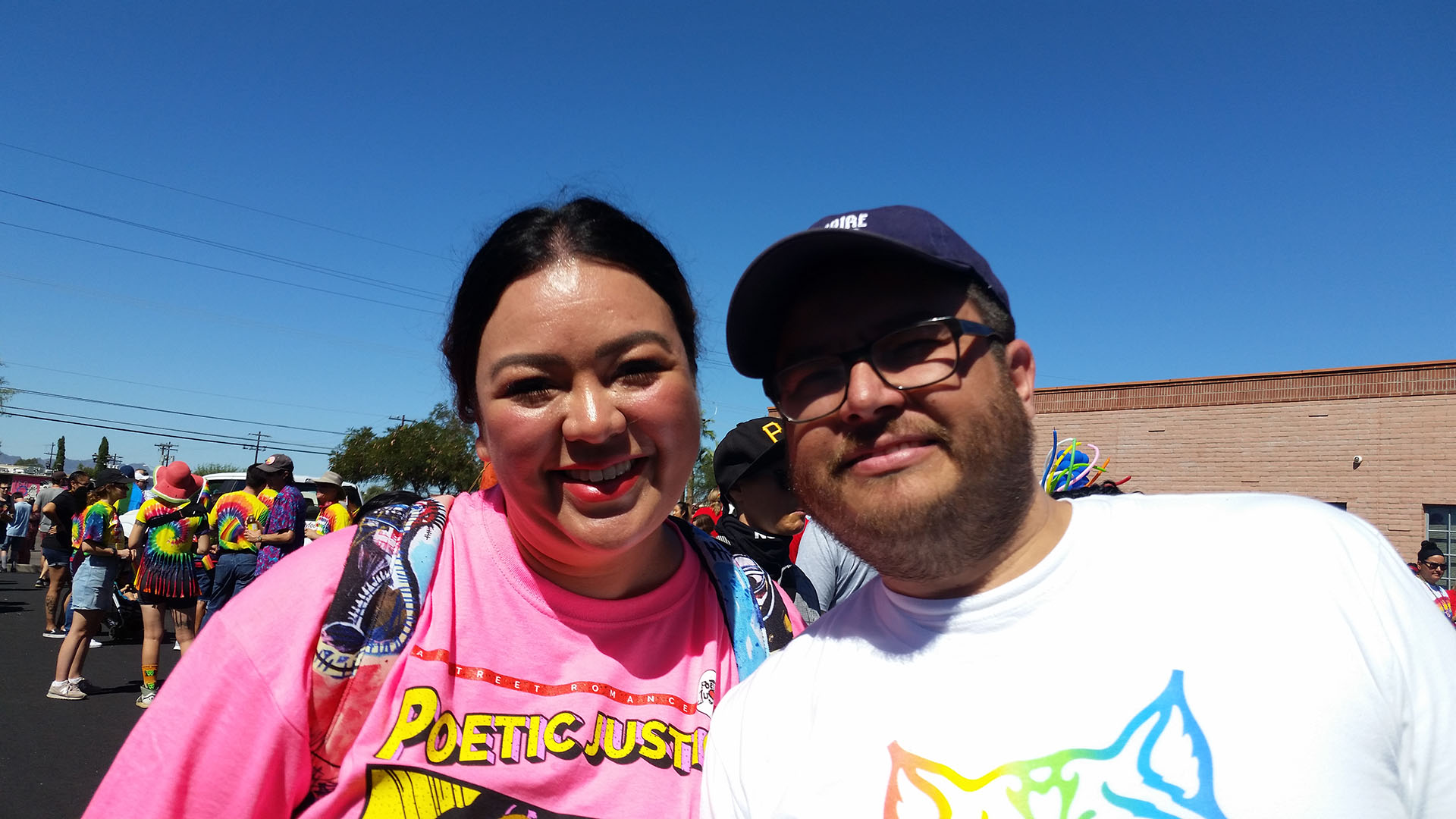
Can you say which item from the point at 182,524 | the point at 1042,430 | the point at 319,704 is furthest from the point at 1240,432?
the point at 319,704

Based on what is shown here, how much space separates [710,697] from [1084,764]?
2.48 ft

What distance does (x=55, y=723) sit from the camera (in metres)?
6.16

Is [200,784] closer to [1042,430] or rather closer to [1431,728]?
[1431,728]

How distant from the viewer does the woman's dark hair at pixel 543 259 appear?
1.67m

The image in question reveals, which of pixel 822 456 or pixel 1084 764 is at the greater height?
pixel 822 456

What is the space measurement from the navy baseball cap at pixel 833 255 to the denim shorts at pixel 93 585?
7.70 meters

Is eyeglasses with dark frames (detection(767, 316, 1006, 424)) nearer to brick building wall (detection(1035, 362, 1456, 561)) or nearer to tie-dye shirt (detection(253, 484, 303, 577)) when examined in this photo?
tie-dye shirt (detection(253, 484, 303, 577))

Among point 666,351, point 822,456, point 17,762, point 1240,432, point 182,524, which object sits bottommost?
point 17,762

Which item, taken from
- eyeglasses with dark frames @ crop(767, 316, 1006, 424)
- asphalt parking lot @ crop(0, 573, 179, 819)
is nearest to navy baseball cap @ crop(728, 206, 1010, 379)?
eyeglasses with dark frames @ crop(767, 316, 1006, 424)

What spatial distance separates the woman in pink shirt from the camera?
1.33m

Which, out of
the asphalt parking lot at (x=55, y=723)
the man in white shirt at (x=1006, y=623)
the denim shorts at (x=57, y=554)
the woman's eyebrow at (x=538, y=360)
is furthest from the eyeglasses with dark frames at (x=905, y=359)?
the denim shorts at (x=57, y=554)

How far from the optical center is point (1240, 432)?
17.1 meters

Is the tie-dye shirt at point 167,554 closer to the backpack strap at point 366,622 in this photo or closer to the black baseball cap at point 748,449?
the black baseball cap at point 748,449

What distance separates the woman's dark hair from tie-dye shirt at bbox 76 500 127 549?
7246 millimetres
